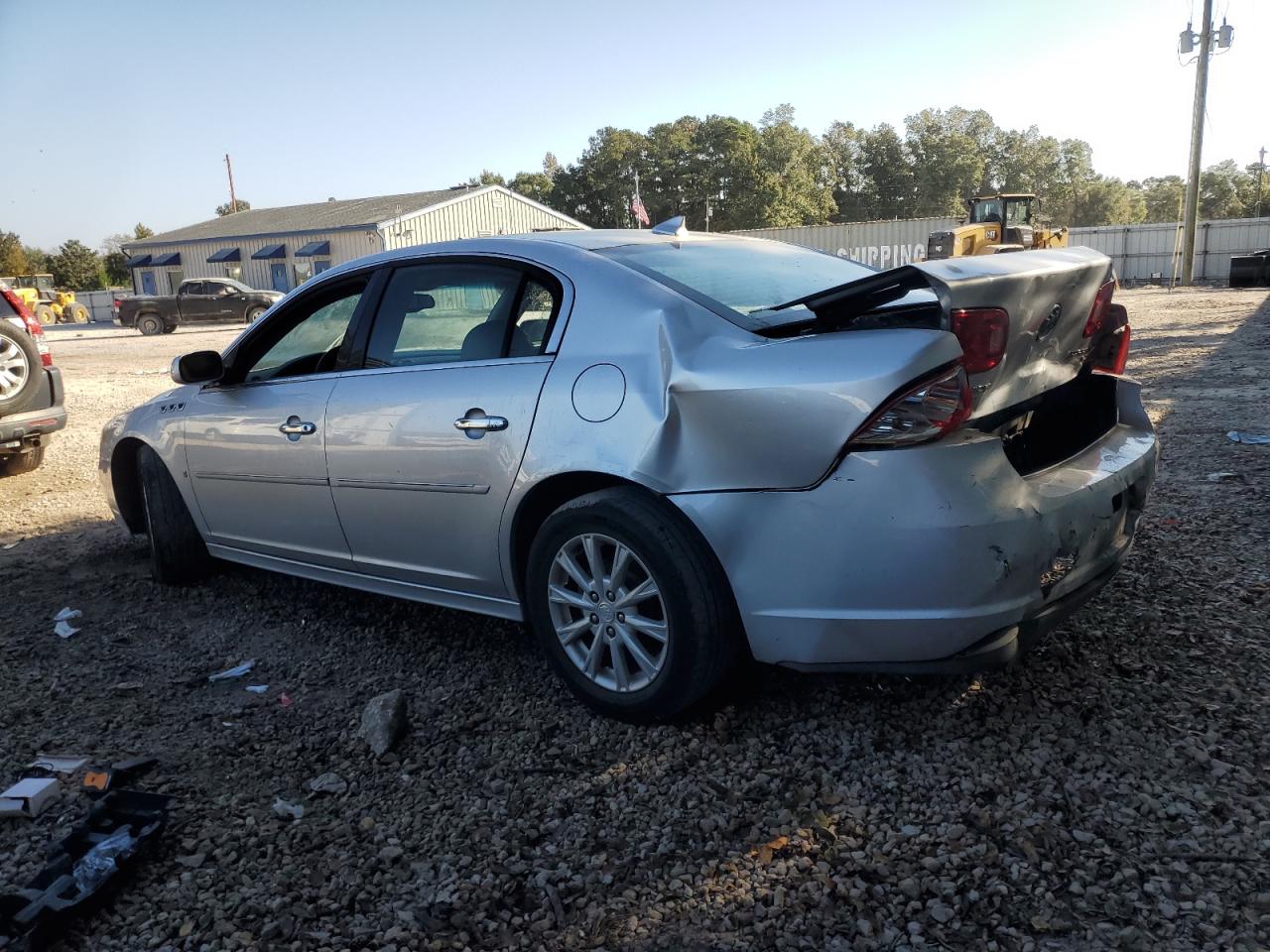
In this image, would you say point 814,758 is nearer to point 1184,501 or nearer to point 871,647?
point 871,647

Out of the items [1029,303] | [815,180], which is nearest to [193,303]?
[1029,303]

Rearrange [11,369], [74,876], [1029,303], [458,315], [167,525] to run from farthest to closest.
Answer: [11,369] < [167,525] < [458,315] < [1029,303] < [74,876]

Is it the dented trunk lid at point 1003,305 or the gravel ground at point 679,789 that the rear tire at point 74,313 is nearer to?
the gravel ground at point 679,789

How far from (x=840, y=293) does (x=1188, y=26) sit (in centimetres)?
3862

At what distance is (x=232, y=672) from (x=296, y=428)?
3.23 ft

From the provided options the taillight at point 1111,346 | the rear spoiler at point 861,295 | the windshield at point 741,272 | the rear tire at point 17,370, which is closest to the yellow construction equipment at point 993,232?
the rear tire at point 17,370

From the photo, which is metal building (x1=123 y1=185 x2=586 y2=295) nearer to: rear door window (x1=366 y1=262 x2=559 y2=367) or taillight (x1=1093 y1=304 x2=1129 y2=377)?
rear door window (x1=366 y1=262 x2=559 y2=367)

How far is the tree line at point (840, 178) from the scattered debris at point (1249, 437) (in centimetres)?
6143

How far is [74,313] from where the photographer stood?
43.8 meters

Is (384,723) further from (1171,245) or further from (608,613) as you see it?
(1171,245)

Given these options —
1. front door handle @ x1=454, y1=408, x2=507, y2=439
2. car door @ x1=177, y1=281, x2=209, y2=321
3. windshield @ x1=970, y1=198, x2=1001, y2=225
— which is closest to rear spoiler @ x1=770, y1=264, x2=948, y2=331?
front door handle @ x1=454, y1=408, x2=507, y2=439

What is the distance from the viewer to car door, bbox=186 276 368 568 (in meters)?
3.78

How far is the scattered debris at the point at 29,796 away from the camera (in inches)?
106

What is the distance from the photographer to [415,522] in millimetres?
3432
